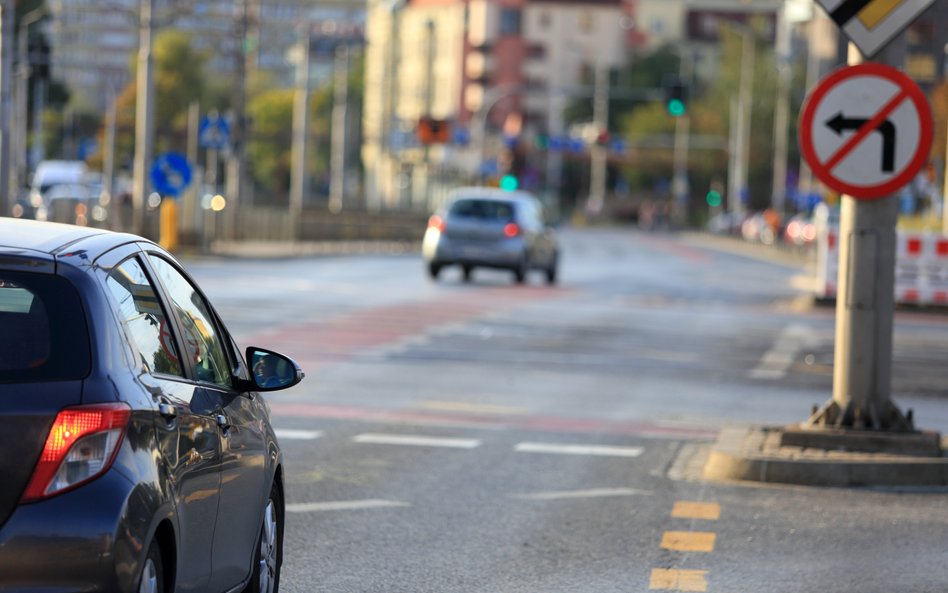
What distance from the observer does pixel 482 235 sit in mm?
36062

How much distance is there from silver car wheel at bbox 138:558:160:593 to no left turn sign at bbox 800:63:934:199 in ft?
22.2

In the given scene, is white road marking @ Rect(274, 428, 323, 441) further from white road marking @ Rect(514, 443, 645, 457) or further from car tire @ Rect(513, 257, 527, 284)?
car tire @ Rect(513, 257, 527, 284)

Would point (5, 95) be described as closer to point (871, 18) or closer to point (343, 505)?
point (871, 18)

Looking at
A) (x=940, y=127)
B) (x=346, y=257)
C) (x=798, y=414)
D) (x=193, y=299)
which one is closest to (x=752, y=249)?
(x=940, y=127)

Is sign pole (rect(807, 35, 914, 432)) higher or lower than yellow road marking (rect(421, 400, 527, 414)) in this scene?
higher

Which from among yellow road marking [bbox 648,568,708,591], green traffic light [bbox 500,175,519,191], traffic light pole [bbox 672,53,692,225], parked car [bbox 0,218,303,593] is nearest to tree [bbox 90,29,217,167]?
traffic light pole [bbox 672,53,692,225]

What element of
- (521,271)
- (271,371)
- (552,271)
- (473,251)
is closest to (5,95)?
(473,251)

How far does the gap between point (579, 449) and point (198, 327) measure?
6448mm

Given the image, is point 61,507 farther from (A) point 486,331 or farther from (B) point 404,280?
(B) point 404,280

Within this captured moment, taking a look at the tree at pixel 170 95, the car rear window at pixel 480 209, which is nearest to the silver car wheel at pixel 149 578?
the car rear window at pixel 480 209

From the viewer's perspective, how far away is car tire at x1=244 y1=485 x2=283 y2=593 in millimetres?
6586

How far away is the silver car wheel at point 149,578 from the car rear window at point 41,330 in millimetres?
487

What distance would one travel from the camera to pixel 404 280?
3634 centimetres

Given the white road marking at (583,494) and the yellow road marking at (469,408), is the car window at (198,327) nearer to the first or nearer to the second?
the white road marking at (583,494)
